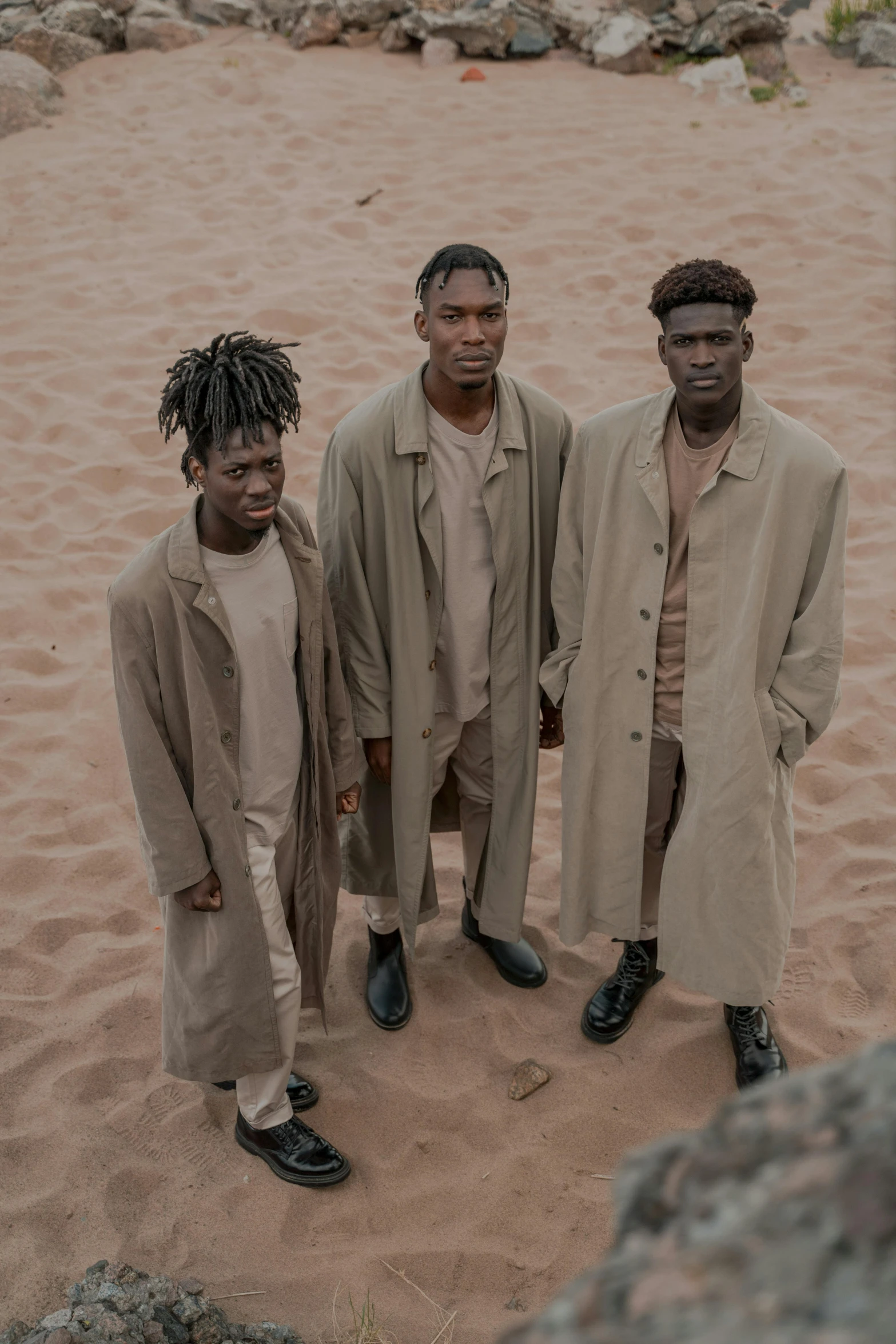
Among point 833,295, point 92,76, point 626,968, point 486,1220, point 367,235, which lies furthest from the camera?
point 92,76

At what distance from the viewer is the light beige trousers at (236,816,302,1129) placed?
2.69m

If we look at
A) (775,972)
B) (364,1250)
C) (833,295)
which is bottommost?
(364,1250)

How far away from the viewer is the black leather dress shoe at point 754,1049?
308 centimetres

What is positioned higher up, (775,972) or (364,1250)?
(775,972)

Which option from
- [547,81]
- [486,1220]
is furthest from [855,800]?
[547,81]

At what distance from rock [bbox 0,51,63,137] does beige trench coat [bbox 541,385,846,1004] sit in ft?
27.4

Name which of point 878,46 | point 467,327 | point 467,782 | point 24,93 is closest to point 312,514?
point 467,782

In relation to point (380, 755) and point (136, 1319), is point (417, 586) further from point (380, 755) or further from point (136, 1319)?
point (136, 1319)

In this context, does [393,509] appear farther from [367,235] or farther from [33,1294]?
[367,235]

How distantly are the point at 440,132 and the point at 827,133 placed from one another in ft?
10.2

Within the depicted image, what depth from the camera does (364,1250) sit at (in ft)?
8.78

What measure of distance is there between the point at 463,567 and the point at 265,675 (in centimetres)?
67

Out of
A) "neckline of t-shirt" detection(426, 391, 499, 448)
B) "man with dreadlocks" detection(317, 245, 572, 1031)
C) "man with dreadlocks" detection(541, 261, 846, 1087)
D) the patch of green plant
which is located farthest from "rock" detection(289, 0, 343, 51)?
"man with dreadlocks" detection(541, 261, 846, 1087)

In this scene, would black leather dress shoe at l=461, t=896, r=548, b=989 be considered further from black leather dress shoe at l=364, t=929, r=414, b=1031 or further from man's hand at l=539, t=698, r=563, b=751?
man's hand at l=539, t=698, r=563, b=751
